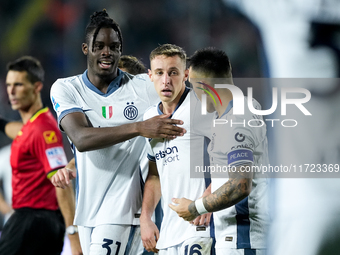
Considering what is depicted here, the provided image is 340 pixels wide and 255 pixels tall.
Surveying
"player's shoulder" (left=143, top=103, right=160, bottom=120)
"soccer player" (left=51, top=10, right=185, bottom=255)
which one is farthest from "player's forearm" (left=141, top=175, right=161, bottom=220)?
"player's shoulder" (left=143, top=103, right=160, bottom=120)

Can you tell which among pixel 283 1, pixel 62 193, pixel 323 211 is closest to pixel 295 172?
pixel 323 211

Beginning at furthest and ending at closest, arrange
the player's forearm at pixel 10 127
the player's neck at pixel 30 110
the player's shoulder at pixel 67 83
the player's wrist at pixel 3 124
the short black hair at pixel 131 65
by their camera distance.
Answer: the player's wrist at pixel 3 124 < the player's forearm at pixel 10 127 < the player's neck at pixel 30 110 < the short black hair at pixel 131 65 < the player's shoulder at pixel 67 83

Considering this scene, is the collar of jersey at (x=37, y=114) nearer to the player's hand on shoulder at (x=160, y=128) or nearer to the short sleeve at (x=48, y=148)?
the short sleeve at (x=48, y=148)

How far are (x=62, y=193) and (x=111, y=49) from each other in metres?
1.51

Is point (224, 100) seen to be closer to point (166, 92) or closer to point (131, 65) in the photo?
point (166, 92)

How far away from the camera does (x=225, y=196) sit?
222cm

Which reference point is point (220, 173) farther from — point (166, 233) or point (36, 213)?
point (36, 213)

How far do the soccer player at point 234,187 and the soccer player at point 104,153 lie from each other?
2.05 ft

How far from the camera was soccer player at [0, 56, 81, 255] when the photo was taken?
3904mm

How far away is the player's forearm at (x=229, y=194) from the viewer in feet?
7.18

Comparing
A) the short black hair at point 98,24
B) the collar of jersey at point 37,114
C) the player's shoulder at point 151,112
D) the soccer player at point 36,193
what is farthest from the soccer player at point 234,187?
the collar of jersey at point 37,114

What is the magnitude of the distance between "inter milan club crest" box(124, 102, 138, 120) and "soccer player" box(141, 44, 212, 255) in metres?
0.28

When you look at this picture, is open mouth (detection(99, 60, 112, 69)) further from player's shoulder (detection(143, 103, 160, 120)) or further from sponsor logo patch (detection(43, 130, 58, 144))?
A: sponsor logo patch (detection(43, 130, 58, 144))

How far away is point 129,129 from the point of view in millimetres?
2590
